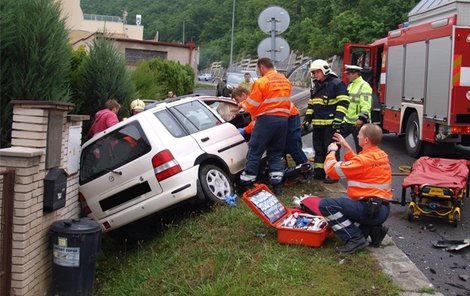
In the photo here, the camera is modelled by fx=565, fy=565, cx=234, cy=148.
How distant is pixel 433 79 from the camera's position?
34.4 feet

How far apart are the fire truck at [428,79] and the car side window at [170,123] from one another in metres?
5.19

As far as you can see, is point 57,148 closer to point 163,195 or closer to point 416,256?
point 163,195

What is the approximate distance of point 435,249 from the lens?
19.1 ft

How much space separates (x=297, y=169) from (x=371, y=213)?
270 centimetres

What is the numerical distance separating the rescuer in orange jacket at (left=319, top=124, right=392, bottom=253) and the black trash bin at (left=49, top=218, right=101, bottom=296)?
2371 mm

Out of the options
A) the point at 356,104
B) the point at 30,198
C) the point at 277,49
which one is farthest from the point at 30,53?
the point at 356,104

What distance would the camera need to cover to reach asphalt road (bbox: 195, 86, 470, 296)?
500cm

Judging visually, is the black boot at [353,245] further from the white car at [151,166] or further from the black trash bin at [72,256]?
the black trash bin at [72,256]

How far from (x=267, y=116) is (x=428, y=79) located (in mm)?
4850

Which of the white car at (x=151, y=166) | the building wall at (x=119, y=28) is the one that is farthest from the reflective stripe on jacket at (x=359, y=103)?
the building wall at (x=119, y=28)

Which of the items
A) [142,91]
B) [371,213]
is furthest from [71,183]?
[142,91]

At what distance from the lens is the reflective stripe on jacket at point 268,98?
7.23 meters

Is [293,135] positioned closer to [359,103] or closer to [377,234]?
[359,103]

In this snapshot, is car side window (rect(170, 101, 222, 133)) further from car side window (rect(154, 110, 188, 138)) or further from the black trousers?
the black trousers
